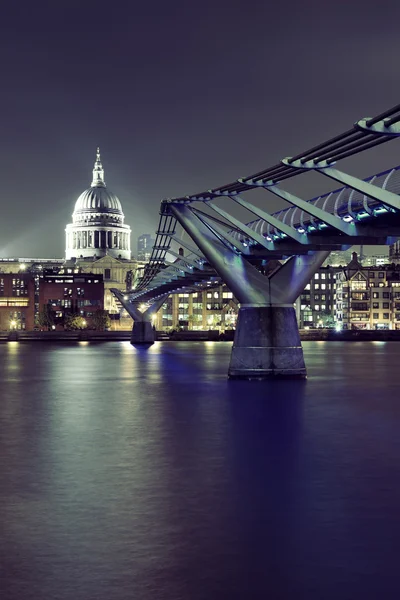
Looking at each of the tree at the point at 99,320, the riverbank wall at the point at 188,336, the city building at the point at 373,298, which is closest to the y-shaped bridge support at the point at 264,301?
the riverbank wall at the point at 188,336

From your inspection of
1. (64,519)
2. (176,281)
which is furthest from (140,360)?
(64,519)

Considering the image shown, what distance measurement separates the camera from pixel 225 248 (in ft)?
190

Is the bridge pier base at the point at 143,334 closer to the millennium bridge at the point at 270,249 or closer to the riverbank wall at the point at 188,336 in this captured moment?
the riverbank wall at the point at 188,336

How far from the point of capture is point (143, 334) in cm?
15475

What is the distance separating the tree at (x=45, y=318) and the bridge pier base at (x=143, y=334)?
137 ft

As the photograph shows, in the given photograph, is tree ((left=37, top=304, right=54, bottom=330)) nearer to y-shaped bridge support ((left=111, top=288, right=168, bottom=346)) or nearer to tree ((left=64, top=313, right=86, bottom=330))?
tree ((left=64, top=313, right=86, bottom=330))

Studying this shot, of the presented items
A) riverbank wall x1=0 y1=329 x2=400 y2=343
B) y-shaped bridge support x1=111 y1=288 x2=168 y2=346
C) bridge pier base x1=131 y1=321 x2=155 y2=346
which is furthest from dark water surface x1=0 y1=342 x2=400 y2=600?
riverbank wall x1=0 y1=329 x2=400 y2=343

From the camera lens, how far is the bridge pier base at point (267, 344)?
57156mm

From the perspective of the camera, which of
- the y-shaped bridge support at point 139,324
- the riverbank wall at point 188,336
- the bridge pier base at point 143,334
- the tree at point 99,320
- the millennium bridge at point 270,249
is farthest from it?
the tree at point 99,320

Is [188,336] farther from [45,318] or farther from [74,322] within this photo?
[45,318]

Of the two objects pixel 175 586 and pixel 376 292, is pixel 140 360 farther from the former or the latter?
pixel 376 292

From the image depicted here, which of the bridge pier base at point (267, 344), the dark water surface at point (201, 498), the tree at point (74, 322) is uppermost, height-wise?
the tree at point (74, 322)

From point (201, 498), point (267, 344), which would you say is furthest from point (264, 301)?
point (201, 498)

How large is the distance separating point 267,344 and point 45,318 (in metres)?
140
